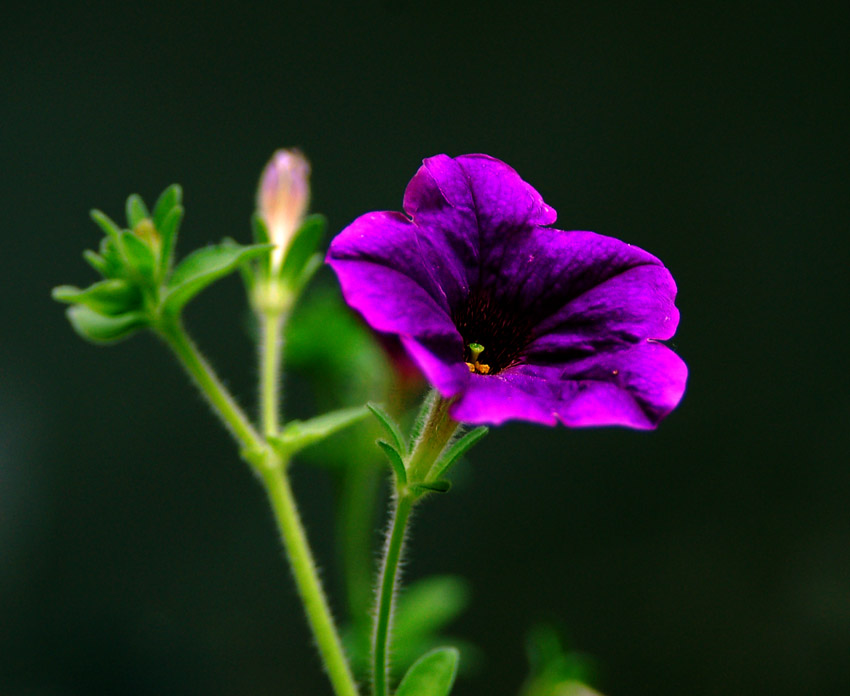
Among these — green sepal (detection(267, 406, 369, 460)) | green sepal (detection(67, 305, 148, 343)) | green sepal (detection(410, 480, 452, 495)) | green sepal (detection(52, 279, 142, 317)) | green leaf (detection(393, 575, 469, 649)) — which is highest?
green sepal (detection(52, 279, 142, 317))

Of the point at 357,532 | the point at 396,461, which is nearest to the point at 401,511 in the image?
the point at 396,461

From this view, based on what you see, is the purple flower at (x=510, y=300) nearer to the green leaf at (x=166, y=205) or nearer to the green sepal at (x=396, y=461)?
the green sepal at (x=396, y=461)

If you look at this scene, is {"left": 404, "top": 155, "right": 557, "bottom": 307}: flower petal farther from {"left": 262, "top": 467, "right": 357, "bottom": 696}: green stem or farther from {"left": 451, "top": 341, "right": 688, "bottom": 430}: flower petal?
{"left": 262, "top": 467, "right": 357, "bottom": 696}: green stem

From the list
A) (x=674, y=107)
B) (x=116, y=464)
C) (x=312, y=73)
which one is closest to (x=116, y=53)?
(x=312, y=73)

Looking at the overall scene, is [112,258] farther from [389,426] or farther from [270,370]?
[389,426]

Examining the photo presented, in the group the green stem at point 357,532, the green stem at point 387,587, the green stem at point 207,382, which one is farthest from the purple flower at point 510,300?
the green stem at point 357,532

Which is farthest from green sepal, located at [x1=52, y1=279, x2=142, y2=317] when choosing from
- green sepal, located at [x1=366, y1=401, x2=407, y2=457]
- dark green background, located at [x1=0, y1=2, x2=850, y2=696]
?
dark green background, located at [x1=0, y1=2, x2=850, y2=696]
